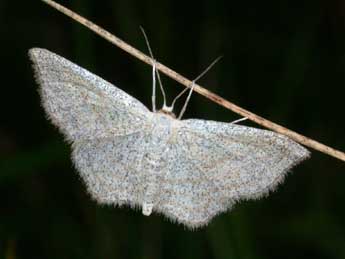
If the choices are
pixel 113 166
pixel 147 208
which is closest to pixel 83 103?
pixel 113 166

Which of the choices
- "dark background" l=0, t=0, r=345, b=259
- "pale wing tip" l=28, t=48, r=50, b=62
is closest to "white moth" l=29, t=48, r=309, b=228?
"pale wing tip" l=28, t=48, r=50, b=62

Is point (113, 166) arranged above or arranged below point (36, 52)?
below

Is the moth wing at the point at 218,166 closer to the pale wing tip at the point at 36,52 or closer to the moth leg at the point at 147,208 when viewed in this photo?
the moth leg at the point at 147,208

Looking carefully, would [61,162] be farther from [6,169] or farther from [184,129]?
[184,129]

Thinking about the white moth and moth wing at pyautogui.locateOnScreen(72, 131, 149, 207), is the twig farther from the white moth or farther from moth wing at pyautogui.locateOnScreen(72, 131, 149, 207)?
moth wing at pyautogui.locateOnScreen(72, 131, 149, 207)

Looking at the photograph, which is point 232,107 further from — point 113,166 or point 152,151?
point 113,166

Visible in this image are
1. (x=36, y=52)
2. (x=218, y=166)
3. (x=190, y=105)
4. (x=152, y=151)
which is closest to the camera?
(x=36, y=52)

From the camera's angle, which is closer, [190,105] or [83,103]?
[83,103]
